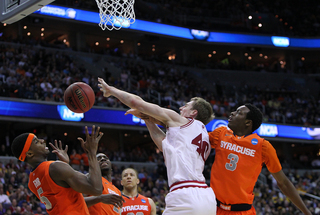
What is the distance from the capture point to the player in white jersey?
12.2ft

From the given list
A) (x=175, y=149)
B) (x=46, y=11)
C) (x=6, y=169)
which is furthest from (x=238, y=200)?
(x=46, y=11)

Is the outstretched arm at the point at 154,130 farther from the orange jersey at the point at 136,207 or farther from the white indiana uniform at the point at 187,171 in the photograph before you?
the orange jersey at the point at 136,207

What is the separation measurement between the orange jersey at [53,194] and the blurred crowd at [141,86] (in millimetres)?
13241

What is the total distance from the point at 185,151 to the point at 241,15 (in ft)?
101

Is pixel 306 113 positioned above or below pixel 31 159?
below

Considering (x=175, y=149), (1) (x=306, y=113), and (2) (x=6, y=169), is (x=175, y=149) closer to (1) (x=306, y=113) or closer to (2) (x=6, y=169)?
(2) (x=6, y=169)

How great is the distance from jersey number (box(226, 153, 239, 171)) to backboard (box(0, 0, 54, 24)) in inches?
124

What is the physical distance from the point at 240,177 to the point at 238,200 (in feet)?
0.84

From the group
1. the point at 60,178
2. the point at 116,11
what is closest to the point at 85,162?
the point at 116,11

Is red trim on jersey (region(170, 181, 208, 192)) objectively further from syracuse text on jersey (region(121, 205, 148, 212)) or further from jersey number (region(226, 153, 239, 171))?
syracuse text on jersey (region(121, 205, 148, 212))

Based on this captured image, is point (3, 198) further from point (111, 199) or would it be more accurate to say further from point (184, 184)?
point (184, 184)

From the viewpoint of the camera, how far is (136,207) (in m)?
6.19

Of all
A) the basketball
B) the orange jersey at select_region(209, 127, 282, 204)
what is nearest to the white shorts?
the orange jersey at select_region(209, 127, 282, 204)

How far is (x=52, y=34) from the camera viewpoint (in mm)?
27000
